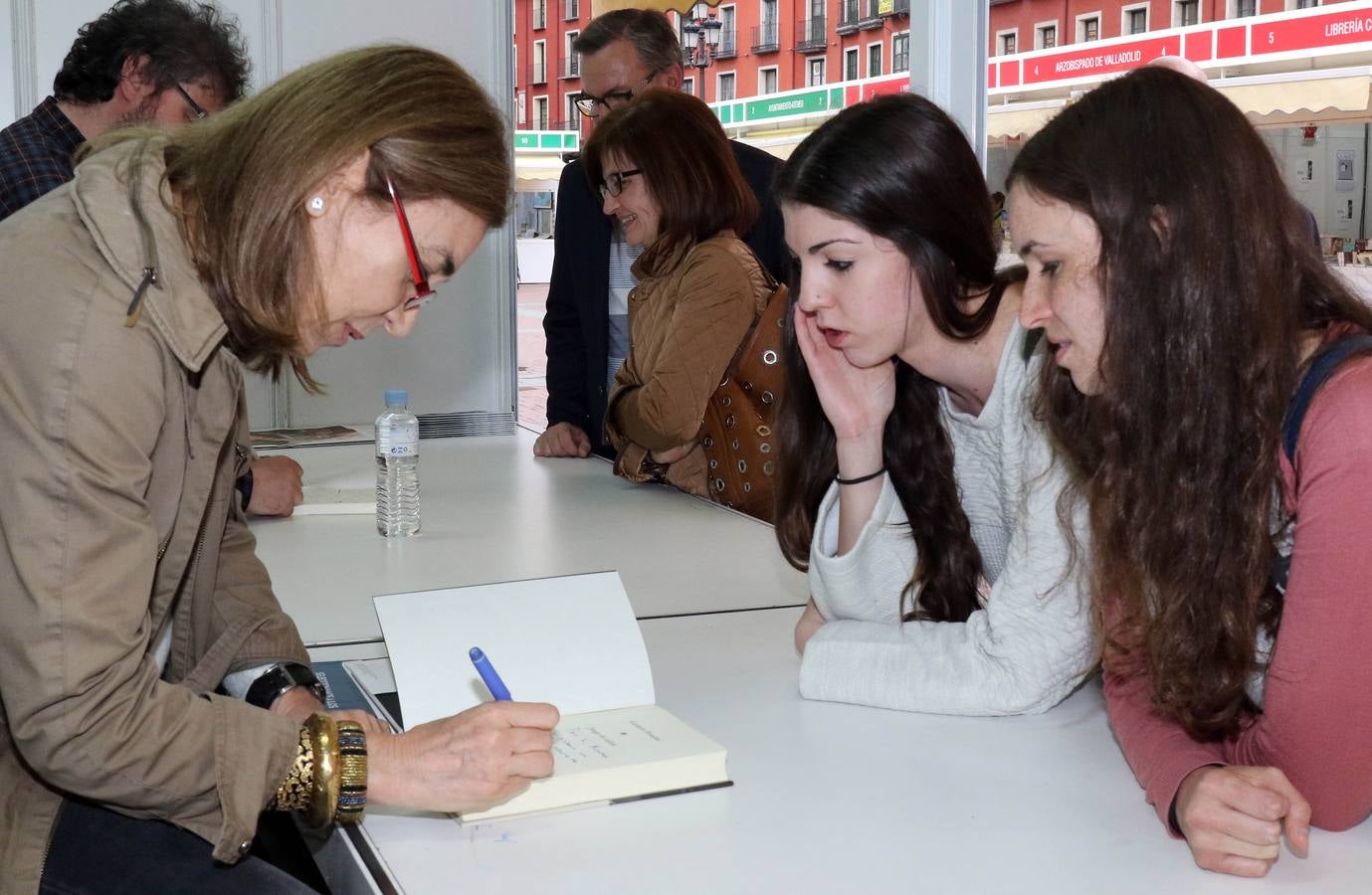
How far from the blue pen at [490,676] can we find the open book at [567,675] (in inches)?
2.5

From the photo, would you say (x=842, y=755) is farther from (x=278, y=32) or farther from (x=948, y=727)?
(x=278, y=32)

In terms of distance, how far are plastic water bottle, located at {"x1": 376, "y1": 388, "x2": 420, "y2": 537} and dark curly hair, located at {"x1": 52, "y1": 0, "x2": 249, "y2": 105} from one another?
81 cm

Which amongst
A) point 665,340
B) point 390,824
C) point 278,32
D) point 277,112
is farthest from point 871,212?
point 278,32

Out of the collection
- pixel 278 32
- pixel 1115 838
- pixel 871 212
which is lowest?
pixel 1115 838

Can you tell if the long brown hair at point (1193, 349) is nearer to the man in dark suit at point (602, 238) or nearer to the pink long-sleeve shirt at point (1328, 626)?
the pink long-sleeve shirt at point (1328, 626)

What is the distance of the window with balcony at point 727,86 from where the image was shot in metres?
3.78

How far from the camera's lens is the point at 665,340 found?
2592mm

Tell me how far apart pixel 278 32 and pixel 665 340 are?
1793 millimetres

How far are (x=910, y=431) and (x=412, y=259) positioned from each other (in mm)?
773

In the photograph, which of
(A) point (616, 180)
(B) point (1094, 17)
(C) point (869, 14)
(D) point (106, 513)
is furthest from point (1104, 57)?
(D) point (106, 513)

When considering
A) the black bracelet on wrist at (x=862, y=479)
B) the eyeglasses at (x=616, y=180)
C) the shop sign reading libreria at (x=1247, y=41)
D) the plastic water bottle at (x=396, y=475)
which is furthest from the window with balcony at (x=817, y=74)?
the black bracelet on wrist at (x=862, y=479)

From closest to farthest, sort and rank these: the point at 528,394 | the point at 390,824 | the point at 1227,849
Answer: the point at 1227,849, the point at 390,824, the point at 528,394

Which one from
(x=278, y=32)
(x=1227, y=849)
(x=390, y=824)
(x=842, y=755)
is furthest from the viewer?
(x=278, y=32)

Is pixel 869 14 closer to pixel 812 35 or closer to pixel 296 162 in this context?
pixel 812 35
